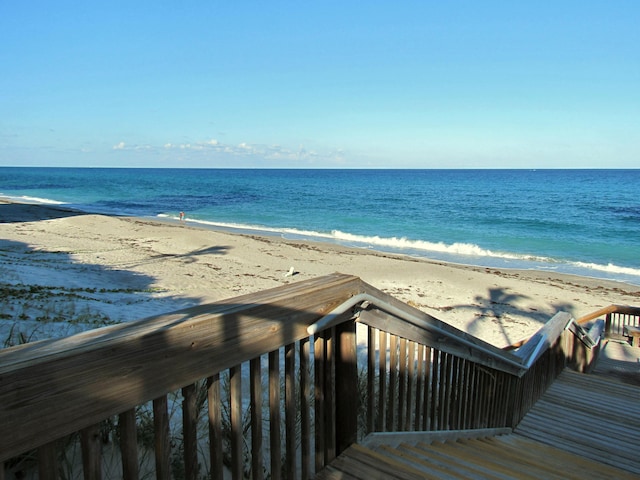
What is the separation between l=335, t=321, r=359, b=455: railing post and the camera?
7.65ft

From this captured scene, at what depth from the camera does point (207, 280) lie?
44.7ft

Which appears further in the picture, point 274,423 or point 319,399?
point 319,399

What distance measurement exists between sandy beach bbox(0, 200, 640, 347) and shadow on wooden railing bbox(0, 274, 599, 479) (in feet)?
9.03

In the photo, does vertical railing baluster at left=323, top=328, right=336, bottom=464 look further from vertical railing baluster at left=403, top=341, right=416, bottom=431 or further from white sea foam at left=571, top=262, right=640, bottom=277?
white sea foam at left=571, top=262, right=640, bottom=277

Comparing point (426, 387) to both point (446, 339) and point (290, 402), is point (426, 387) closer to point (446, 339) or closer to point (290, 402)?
point (446, 339)

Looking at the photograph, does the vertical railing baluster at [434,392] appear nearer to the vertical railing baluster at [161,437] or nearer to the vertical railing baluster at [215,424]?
the vertical railing baluster at [215,424]

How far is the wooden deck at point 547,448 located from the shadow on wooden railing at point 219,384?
14 cm

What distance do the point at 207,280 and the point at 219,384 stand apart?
40.7 feet

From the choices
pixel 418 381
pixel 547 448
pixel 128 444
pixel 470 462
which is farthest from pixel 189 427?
pixel 547 448

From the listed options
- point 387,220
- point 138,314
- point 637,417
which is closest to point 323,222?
point 387,220

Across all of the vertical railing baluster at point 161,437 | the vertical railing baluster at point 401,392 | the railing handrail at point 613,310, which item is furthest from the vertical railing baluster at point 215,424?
the railing handrail at point 613,310

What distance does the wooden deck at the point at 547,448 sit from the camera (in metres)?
2.43

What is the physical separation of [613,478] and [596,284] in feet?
53.2

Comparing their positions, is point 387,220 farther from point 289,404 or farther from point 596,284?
point 289,404
